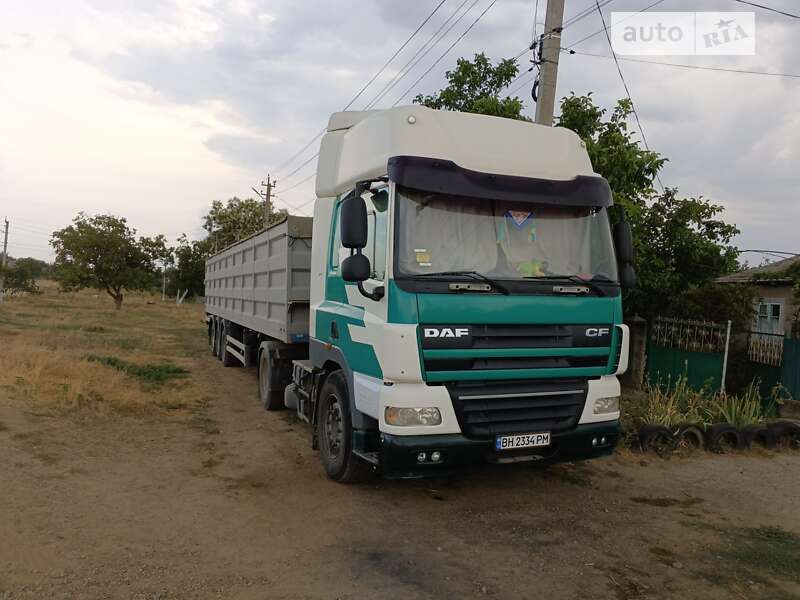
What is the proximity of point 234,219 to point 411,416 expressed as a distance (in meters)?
42.8

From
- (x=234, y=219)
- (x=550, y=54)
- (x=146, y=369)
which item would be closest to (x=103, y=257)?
(x=234, y=219)

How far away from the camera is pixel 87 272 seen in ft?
106

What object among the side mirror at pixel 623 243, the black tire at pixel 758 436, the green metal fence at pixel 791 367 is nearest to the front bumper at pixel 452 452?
the side mirror at pixel 623 243

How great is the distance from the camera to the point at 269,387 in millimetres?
8312

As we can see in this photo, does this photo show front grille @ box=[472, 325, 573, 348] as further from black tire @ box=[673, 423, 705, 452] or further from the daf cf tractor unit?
black tire @ box=[673, 423, 705, 452]

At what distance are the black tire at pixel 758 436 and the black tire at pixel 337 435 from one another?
15.1 ft

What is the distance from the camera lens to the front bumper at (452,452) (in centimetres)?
426

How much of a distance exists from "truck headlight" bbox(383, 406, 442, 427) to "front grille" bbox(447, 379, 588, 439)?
0.17 m

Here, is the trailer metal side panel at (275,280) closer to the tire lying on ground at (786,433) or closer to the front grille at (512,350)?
the front grille at (512,350)

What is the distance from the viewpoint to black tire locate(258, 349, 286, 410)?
8234mm

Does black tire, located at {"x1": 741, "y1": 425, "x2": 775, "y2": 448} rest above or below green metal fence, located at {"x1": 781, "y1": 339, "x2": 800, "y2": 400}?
below

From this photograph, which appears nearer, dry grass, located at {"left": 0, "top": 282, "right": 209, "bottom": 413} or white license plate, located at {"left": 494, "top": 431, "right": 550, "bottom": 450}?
white license plate, located at {"left": 494, "top": 431, "right": 550, "bottom": 450}

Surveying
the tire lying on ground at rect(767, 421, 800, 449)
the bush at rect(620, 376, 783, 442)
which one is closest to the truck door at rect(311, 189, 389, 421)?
the bush at rect(620, 376, 783, 442)

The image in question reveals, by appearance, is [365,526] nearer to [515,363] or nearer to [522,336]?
[515,363]
